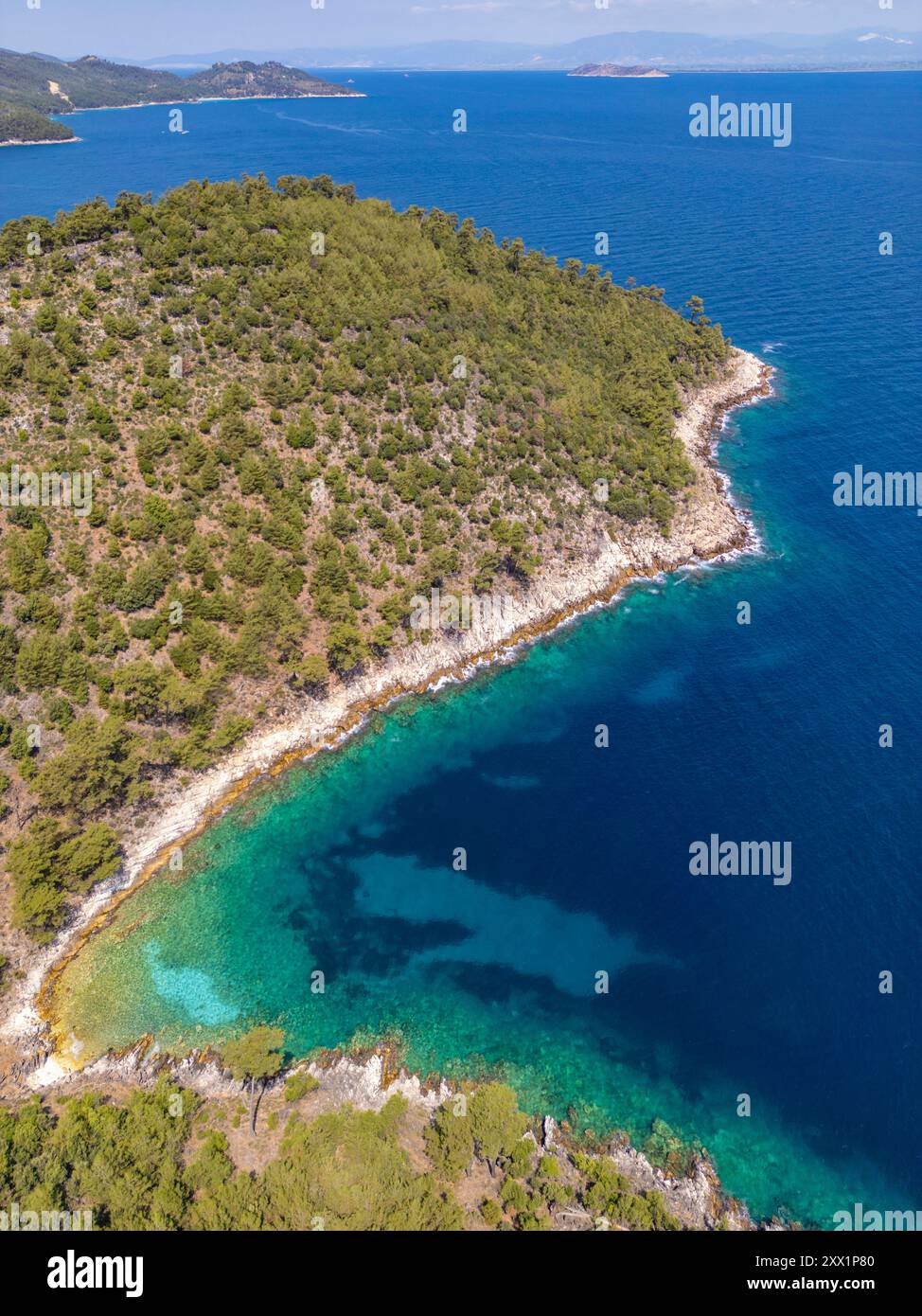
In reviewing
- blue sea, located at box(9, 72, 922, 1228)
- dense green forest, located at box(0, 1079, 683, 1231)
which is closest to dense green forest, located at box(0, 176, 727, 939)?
blue sea, located at box(9, 72, 922, 1228)

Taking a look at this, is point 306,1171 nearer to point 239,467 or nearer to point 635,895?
point 635,895

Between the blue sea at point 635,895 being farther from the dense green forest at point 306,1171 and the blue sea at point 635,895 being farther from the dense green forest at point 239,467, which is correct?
the dense green forest at point 239,467

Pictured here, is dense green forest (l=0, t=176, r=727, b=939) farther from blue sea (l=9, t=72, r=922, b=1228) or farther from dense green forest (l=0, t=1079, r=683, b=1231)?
dense green forest (l=0, t=1079, r=683, b=1231)

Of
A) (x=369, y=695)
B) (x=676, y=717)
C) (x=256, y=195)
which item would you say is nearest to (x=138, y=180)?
(x=256, y=195)

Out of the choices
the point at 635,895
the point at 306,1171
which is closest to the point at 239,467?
the point at 635,895

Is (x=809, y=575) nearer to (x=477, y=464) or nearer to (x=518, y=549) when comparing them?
(x=518, y=549)
